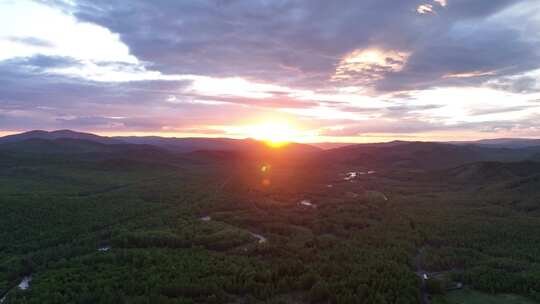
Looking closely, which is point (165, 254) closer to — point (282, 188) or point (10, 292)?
point (10, 292)

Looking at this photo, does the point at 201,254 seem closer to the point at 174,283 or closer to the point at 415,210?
the point at 174,283

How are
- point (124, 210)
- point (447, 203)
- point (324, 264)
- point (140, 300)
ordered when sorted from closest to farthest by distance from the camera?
1. point (140, 300)
2. point (324, 264)
3. point (124, 210)
4. point (447, 203)

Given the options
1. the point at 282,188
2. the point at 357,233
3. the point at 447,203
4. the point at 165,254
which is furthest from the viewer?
the point at 282,188

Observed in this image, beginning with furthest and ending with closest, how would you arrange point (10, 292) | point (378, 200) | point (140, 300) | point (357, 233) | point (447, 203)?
1. point (378, 200)
2. point (447, 203)
3. point (357, 233)
4. point (10, 292)
5. point (140, 300)

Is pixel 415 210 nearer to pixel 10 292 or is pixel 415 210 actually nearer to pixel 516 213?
pixel 516 213

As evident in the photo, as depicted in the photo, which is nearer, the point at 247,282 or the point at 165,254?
the point at 247,282

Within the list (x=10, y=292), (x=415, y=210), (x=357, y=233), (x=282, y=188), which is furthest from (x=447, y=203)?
(x=10, y=292)

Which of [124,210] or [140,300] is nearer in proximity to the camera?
[140,300]

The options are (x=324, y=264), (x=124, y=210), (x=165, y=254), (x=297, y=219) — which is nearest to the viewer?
(x=324, y=264)

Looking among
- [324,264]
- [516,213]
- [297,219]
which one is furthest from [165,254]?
[516,213]
